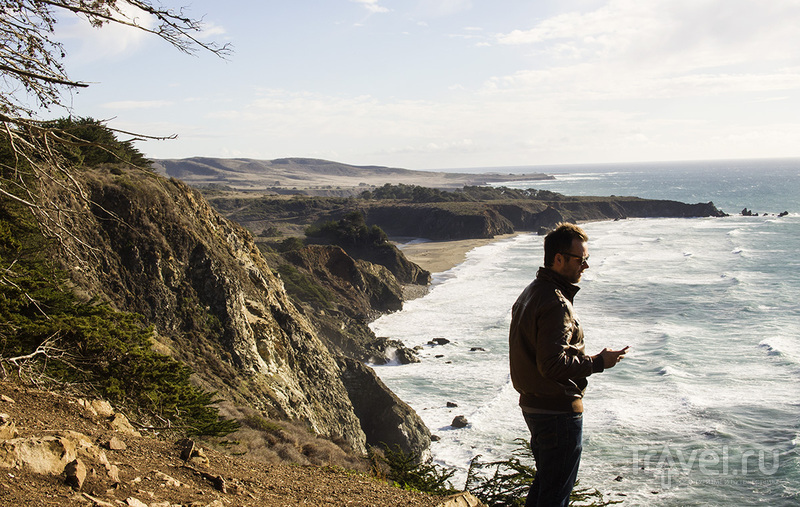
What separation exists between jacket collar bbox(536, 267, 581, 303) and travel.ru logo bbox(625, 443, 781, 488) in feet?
50.0

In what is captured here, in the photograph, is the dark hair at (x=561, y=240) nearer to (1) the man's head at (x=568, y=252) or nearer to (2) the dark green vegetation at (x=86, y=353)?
(1) the man's head at (x=568, y=252)

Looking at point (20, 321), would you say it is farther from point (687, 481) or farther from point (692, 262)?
point (692, 262)

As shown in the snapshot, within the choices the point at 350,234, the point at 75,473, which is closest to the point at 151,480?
the point at 75,473

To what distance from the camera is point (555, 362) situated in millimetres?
3918

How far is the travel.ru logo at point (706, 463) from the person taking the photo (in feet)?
56.6

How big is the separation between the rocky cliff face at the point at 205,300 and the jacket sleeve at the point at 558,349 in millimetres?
10230

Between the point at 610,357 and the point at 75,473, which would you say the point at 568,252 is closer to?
the point at 610,357

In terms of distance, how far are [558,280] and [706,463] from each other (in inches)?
679

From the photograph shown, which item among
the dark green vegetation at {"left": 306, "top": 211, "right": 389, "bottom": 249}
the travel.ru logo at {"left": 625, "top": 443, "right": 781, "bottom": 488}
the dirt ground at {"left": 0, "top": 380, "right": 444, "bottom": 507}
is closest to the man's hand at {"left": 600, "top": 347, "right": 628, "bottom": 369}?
the dirt ground at {"left": 0, "top": 380, "right": 444, "bottom": 507}

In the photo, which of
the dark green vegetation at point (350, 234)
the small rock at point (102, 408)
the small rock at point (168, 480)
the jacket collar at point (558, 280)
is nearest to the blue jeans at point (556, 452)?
the jacket collar at point (558, 280)

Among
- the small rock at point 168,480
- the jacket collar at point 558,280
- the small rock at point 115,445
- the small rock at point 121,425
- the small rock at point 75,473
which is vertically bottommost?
the small rock at point 121,425

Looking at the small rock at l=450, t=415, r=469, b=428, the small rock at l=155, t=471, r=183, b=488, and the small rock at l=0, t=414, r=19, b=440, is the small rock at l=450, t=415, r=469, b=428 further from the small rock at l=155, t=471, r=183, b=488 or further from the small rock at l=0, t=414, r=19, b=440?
the small rock at l=0, t=414, r=19, b=440

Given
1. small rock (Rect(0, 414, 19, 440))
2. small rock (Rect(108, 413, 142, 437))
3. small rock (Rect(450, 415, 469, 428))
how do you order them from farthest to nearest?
1. small rock (Rect(450, 415, 469, 428))
2. small rock (Rect(108, 413, 142, 437))
3. small rock (Rect(0, 414, 19, 440))

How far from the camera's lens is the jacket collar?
421cm
